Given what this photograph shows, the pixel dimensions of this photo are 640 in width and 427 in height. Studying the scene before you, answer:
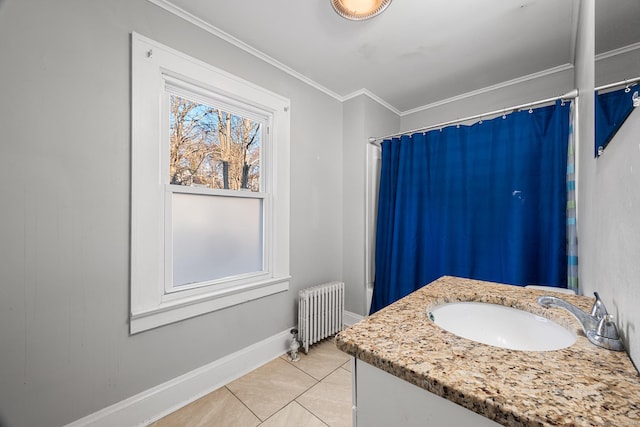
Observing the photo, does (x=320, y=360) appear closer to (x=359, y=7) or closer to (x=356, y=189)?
(x=356, y=189)

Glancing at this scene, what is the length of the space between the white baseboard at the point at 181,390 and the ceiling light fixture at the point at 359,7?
7.50 ft

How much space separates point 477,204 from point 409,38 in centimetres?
135

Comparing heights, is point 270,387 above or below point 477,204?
below

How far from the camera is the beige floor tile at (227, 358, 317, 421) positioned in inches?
59.9

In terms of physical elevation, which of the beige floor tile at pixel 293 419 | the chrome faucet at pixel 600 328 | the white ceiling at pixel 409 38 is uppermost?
the white ceiling at pixel 409 38

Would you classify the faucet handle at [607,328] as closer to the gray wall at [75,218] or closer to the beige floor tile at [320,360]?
the gray wall at [75,218]

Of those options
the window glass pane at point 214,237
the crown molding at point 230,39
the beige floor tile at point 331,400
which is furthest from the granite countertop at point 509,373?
the crown molding at point 230,39

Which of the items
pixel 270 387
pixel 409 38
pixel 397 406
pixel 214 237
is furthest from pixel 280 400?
pixel 409 38

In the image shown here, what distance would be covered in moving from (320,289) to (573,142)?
2.06m

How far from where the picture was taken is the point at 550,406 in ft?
1.41

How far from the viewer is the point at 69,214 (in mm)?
1190

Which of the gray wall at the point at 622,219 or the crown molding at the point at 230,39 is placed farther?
the crown molding at the point at 230,39

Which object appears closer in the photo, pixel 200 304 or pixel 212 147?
pixel 200 304

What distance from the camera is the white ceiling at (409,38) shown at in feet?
4.88
